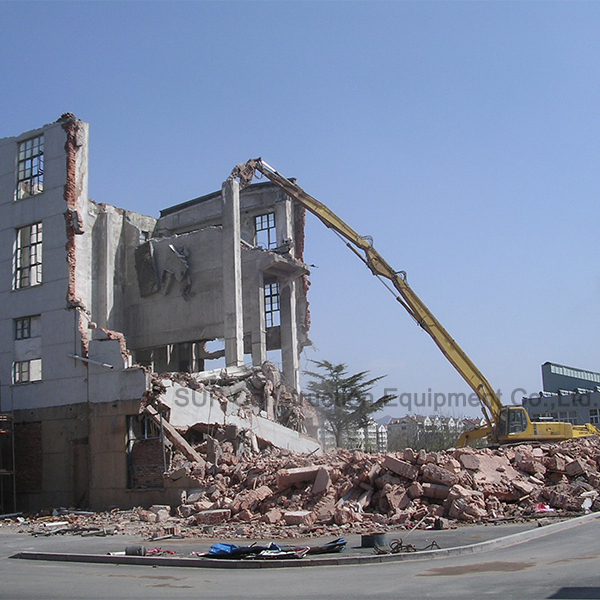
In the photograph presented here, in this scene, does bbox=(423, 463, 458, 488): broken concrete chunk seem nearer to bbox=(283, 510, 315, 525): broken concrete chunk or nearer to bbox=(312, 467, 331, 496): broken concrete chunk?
bbox=(312, 467, 331, 496): broken concrete chunk

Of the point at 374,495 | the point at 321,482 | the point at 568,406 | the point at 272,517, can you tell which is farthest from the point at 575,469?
the point at 568,406

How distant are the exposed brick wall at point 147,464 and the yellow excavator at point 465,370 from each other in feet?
31.0

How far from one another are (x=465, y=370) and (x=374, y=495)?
30.0 ft

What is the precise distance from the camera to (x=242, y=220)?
42.8 m

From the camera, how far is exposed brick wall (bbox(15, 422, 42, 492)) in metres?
23.3

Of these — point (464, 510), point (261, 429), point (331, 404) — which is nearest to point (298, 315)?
point (331, 404)

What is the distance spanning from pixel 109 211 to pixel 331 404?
17.9 m

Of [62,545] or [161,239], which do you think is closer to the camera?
[62,545]

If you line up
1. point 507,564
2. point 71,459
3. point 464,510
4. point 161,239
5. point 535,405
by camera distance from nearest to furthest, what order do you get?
point 507,564 < point 464,510 < point 71,459 < point 161,239 < point 535,405

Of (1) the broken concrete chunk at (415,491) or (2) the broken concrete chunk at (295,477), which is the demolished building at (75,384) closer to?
(2) the broken concrete chunk at (295,477)

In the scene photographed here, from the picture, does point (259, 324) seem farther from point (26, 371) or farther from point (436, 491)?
point (436, 491)

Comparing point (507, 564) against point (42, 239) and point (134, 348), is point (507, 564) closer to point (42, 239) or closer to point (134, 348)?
point (42, 239)

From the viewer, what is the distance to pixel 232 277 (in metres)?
36.6

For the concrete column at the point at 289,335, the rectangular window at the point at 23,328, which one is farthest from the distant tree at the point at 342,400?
the rectangular window at the point at 23,328
